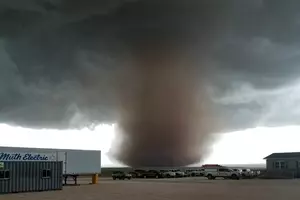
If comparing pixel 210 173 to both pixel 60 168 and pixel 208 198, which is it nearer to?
pixel 60 168

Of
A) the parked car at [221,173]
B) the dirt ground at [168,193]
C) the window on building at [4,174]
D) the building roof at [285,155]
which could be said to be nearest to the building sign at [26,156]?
the window on building at [4,174]

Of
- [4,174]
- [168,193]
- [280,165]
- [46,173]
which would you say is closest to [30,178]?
[46,173]

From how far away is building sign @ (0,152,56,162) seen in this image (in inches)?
2035

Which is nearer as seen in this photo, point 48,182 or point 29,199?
point 29,199

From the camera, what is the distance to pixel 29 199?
40.3 m

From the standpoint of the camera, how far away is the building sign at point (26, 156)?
51.7 m

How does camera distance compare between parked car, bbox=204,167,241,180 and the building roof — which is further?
the building roof

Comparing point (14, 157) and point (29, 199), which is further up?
point (14, 157)

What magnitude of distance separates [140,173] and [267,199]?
7918 centimetres

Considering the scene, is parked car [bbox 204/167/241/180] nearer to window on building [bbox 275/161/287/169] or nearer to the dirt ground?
window on building [bbox 275/161/287/169]

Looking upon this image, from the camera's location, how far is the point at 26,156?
54.4 metres

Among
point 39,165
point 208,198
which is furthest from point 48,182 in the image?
point 208,198

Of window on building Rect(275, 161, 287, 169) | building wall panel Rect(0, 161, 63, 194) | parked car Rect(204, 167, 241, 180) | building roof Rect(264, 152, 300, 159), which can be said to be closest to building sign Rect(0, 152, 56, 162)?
building wall panel Rect(0, 161, 63, 194)

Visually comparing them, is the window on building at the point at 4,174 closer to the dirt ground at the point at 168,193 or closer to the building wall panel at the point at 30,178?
the building wall panel at the point at 30,178
